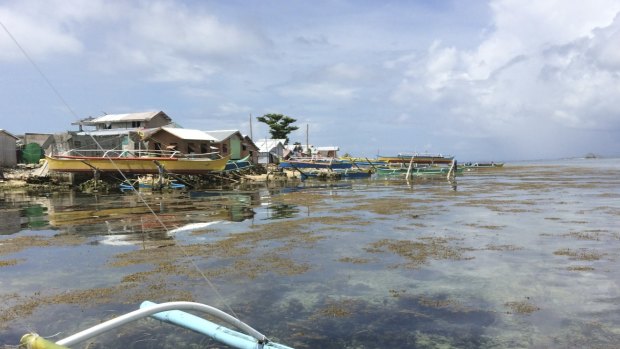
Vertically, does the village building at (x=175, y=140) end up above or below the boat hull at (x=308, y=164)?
above

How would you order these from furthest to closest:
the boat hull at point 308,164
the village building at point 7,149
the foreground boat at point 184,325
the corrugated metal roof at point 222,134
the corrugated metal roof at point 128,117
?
the boat hull at point 308,164
the corrugated metal roof at point 222,134
the corrugated metal roof at point 128,117
the village building at point 7,149
the foreground boat at point 184,325

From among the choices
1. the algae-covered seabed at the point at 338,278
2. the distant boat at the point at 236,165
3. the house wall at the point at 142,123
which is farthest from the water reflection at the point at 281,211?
the house wall at the point at 142,123

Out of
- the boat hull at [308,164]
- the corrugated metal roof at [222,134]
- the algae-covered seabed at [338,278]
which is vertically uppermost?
the corrugated metal roof at [222,134]

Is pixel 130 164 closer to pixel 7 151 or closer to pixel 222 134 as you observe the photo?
pixel 222 134

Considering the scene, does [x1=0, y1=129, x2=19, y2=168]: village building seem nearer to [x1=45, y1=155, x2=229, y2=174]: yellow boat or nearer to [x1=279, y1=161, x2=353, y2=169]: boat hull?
[x1=45, y1=155, x2=229, y2=174]: yellow boat

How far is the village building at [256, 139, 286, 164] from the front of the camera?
6956cm

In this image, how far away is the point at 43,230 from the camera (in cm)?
1678

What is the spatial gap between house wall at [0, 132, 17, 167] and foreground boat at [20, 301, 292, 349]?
49.8 meters

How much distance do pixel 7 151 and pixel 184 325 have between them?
51.5 metres

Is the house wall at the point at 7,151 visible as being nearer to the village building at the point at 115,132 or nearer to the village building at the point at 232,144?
the village building at the point at 115,132

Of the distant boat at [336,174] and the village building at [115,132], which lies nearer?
the village building at [115,132]

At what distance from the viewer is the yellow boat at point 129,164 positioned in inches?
1420

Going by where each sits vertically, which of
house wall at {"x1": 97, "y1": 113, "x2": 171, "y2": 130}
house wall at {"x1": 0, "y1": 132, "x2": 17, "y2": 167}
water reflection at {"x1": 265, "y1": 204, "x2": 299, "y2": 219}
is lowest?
water reflection at {"x1": 265, "y1": 204, "x2": 299, "y2": 219}

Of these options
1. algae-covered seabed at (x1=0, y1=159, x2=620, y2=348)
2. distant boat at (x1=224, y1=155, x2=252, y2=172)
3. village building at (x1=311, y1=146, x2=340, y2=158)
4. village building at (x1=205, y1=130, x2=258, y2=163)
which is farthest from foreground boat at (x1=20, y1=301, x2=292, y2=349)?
village building at (x1=311, y1=146, x2=340, y2=158)
